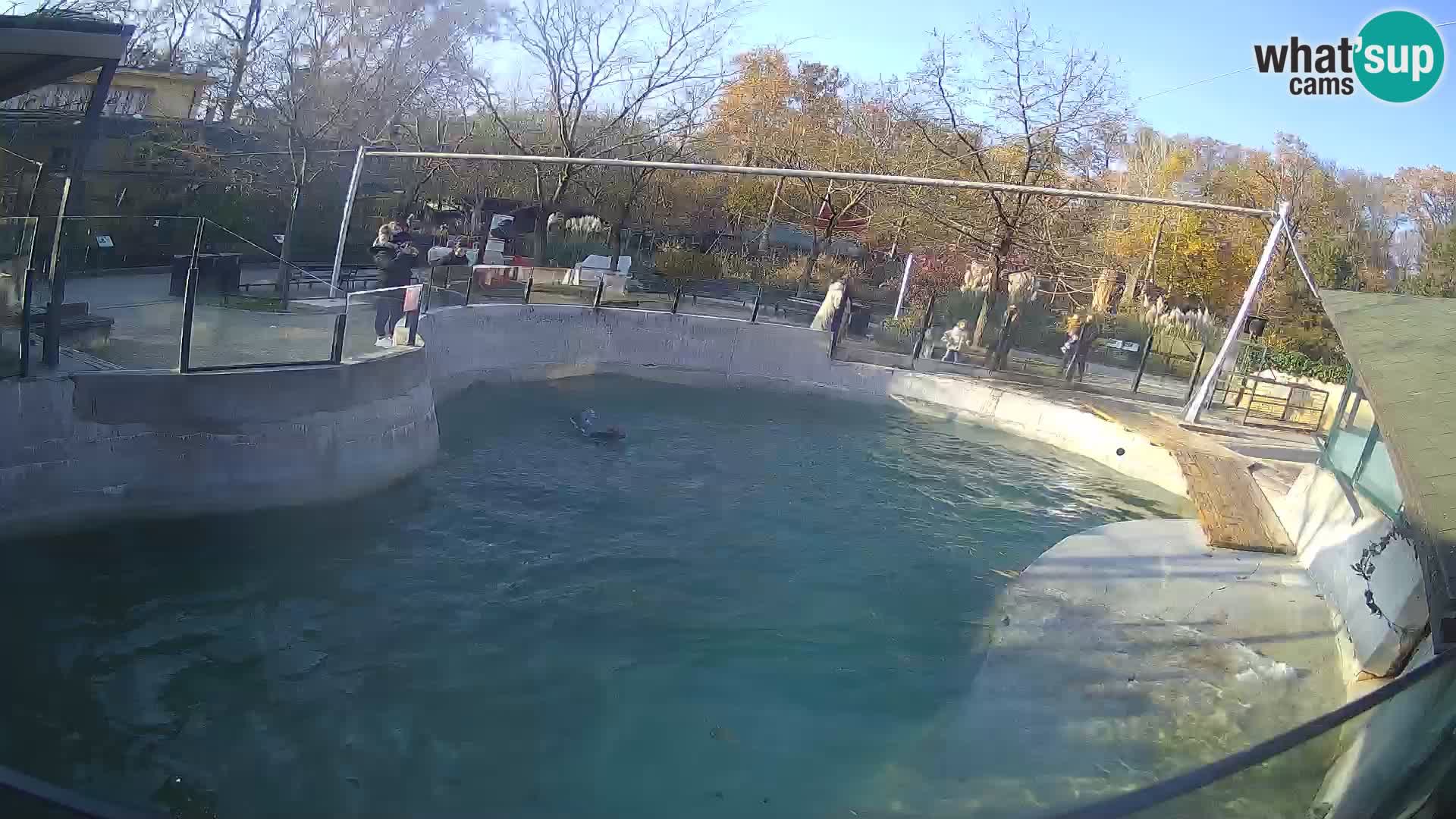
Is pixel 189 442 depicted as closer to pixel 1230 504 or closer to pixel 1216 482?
pixel 1230 504

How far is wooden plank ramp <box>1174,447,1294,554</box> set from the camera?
38.8 ft

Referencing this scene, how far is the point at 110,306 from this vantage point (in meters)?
10.5

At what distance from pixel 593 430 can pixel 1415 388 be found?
37.2ft

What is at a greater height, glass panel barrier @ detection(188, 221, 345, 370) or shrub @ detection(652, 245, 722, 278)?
shrub @ detection(652, 245, 722, 278)

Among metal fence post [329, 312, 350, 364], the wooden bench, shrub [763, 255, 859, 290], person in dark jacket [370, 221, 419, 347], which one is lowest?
metal fence post [329, 312, 350, 364]

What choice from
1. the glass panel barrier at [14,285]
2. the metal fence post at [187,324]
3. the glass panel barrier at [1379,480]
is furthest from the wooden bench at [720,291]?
the glass panel barrier at [1379,480]

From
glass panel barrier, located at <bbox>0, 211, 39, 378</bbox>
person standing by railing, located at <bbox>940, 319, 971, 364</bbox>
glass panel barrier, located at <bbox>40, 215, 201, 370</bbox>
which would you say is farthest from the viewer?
person standing by railing, located at <bbox>940, 319, 971, 364</bbox>

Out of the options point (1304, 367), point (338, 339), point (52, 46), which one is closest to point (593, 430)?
point (338, 339)

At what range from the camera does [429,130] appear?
32.3m

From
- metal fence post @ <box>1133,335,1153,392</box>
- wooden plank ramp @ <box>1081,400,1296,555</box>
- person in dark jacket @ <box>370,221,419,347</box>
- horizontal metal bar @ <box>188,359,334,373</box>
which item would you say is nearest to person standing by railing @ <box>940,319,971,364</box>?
wooden plank ramp @ <box>1081,400,1296,555</box>

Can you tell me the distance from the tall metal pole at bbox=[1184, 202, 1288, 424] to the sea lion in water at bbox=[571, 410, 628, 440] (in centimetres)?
1031

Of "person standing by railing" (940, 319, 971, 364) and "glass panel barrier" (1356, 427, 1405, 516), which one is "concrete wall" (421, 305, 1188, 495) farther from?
"glass panel barrier" (1356, 427, 1405, 516)

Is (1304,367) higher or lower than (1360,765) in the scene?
higher

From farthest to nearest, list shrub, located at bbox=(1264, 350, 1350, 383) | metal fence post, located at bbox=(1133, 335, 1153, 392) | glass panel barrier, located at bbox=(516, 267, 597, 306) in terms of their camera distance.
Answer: shrub, located at bbox=(1264, 350, 1350, 383) < metal fence post, located at bbox=(1133, 335, 1153, 392) < glass panel barrier, located at bbox=(516, 267, 597, 306)
